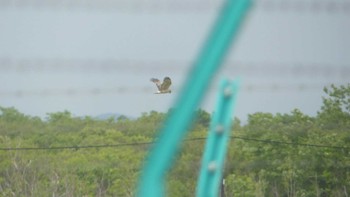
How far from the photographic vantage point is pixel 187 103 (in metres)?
1.05

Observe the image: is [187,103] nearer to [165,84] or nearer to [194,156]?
[165,84]

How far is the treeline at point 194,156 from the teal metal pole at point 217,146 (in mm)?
11570

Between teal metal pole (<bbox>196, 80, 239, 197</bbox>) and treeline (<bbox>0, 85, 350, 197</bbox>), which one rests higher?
treeline (<bbox>0, 85, 350, 197</bbox>)

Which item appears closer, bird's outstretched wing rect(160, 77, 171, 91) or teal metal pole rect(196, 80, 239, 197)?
teal metal pole rect(196, 80, 239, 197)

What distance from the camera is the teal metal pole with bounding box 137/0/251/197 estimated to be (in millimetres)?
1039

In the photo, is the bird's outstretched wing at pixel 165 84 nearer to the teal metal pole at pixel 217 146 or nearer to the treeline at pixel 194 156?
the teal metal pole at pixel 217 146

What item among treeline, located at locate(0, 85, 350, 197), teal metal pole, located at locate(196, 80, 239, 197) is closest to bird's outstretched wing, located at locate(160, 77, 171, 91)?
teal metal pole, located at locate(196, 80, 239, 197)

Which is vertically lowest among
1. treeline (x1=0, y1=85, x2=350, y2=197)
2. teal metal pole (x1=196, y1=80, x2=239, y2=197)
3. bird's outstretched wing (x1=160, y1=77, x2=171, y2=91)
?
teal metal pole (x1=196, y1=80, x2=239, y2=197)

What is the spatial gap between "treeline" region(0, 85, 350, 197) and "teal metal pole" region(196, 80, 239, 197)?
38.0 feet

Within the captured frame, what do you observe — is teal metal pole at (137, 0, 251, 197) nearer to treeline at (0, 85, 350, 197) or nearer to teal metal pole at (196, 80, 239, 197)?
teal metal pole at (196, 80, 239, 197)

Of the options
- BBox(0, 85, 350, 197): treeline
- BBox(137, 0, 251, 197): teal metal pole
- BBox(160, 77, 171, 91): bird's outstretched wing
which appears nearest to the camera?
BBox(137, 0, 251, 197): teal metal pole

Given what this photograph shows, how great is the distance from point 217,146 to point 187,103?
0.11m

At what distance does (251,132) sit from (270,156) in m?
0.67

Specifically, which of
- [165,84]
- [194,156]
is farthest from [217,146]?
[194,156]
